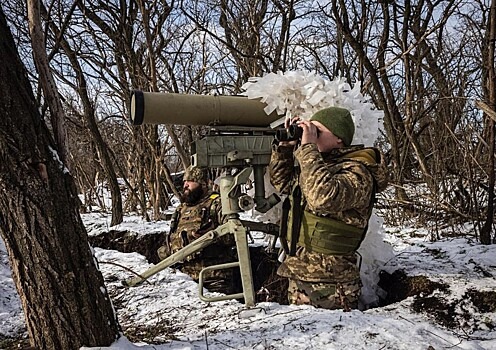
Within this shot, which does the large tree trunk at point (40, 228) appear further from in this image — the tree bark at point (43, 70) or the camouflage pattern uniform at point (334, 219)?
the camouflage pattern uniform at point (334, 219)

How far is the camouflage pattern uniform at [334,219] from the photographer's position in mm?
2164

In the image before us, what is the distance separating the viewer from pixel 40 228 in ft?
4.65

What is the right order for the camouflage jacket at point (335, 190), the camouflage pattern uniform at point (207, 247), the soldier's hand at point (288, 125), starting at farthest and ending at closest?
the camouflage pattern uniform at point (207, 247) → the soldier's hand at point (288, 125) → the camouflage jacket at point (335, 190)

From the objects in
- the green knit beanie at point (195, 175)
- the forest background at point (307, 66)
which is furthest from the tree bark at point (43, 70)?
the green knit beanie at point (195, 175)

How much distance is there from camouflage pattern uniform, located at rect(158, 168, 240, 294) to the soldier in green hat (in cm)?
101

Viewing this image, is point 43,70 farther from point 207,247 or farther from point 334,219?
point 207,247

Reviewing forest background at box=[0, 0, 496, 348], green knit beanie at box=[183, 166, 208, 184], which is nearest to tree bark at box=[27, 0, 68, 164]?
forest background at box=[0, 0, 496, 348]

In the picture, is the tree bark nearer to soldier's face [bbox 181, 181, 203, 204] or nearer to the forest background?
the forest background

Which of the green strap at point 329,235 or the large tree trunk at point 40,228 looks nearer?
the large tree trunk at point 40,228

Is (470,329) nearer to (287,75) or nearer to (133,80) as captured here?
(287,75)

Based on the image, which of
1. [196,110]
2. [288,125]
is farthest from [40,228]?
[288,125]

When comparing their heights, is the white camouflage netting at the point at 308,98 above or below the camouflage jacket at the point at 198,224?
above

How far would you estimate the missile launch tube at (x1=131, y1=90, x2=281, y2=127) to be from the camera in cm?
236

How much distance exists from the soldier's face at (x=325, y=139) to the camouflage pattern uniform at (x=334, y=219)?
1.6 inches
